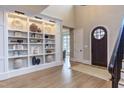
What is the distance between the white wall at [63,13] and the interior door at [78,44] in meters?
0.63

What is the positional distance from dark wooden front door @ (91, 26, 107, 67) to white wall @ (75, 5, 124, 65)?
0.26 meters

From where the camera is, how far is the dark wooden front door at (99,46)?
24.6 feet

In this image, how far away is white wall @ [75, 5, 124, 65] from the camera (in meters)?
7.00

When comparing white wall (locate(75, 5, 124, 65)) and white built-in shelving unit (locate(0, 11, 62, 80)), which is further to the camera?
white wall (locate(75, 5, 124, 65))

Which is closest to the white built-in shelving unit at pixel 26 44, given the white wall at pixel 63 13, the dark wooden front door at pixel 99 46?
the white wall at pixel 63 13

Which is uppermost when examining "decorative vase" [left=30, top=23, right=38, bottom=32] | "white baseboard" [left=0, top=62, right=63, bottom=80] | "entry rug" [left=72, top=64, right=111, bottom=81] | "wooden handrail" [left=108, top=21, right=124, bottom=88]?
"decorative vase" [left=30, top=23, right=38, bottom=32]

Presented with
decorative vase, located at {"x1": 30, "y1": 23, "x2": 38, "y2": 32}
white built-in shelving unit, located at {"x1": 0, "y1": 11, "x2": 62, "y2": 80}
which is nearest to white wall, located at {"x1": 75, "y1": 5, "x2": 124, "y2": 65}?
white built-in shelving unit, located at {"x1": 0, "y1": 11, "x2": 62, "y2": 80}

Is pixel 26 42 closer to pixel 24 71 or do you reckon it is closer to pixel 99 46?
pixel 24 71

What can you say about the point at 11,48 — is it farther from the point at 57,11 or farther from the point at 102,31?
the point at 102,31

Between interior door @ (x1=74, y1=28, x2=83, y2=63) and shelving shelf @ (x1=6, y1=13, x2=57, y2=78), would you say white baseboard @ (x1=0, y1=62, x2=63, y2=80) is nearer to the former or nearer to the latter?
shelving shelf @ (x1=6, y1=13, x2=57, y2=78)

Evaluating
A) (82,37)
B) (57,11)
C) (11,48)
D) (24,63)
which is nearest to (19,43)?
(11,48)

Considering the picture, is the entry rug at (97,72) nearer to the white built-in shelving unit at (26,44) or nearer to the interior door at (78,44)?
the white built-in shelving unit at (26,44)

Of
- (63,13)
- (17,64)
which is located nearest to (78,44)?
(63,13)

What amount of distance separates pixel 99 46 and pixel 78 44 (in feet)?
5.48
